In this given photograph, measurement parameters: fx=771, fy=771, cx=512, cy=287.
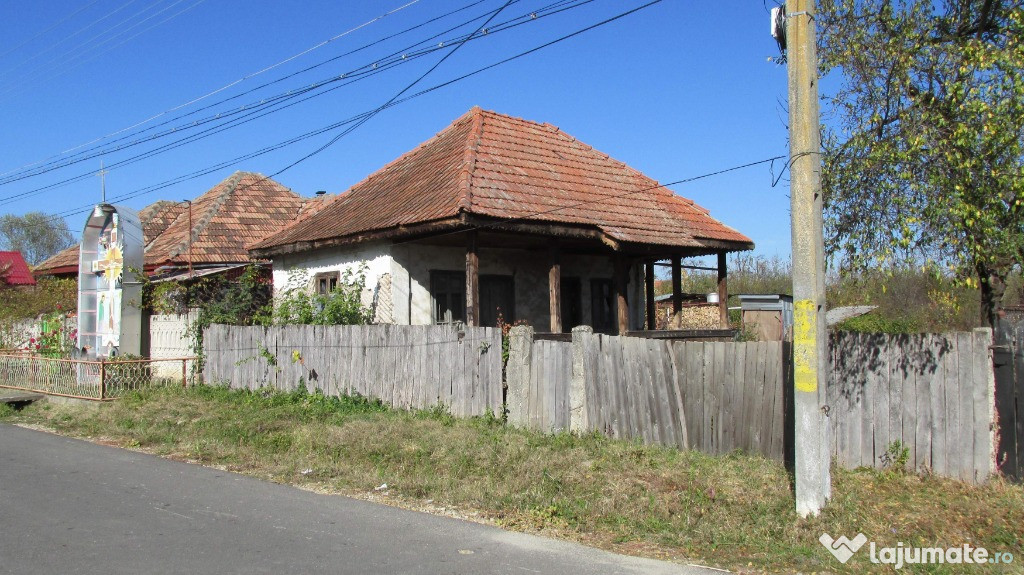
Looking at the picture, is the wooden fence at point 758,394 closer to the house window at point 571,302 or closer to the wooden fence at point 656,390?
the wooden fence at point 656,390

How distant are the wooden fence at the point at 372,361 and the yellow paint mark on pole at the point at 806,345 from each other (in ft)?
14.9

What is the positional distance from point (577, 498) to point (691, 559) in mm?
1532

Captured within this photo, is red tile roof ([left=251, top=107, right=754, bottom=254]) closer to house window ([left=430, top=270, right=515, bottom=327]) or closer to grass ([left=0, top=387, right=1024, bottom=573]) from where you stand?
house window ([left=430, top=270, right=515, bottom=327])

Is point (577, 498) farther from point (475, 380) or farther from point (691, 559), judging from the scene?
point (475, 380)

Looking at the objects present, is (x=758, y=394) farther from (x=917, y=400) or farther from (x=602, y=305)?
(x=602, y=305)

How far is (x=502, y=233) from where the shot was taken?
42.8 ft

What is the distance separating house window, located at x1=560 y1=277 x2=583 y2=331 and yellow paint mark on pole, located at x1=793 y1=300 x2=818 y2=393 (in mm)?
10163

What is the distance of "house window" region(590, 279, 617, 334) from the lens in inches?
677

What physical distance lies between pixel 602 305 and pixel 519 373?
7646 millimetres

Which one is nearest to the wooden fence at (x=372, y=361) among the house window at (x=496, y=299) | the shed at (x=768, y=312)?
the house window at (x=496, y=299)

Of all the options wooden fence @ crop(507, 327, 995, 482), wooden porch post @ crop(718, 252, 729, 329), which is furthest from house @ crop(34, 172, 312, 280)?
wooden fence @ crop(507, 327, 995, 482)

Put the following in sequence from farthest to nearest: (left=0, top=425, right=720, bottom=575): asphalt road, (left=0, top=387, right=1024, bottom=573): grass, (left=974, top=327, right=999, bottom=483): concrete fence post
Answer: (left=974, top=327, right=999, bottom=483): concrete fence post, (left=0, top=387, right=1024, bottom=573): grass, (left=0, top=425, right=720, bottom=575): asphalt road

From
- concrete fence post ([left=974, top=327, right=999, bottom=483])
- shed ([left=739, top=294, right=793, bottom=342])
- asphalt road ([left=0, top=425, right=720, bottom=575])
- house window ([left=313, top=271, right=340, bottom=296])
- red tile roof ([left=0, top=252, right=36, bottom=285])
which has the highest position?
red tile roof ([left=0, top=252, right=36, bottom=285])

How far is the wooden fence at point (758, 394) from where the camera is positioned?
7.09 meters
